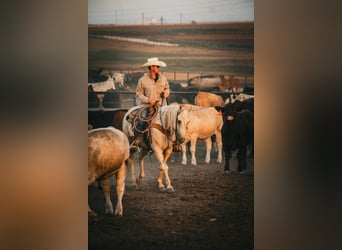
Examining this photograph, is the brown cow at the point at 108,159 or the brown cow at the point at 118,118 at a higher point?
the brown cow at the point at 118,118

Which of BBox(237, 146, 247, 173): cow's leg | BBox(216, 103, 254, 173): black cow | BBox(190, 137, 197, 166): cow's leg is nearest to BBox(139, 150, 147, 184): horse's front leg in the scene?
BBox(190, 137, 197, 166): cow's leg

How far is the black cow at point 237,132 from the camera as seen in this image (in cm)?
418

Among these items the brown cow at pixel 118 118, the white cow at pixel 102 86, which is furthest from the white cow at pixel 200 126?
the white cow at pixel 102 86

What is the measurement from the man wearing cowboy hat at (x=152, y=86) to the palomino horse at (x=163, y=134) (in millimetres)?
81

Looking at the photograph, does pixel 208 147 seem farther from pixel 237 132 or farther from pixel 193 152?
pixel 237 132

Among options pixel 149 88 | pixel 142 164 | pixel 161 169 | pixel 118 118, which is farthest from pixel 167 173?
pixel 149 88

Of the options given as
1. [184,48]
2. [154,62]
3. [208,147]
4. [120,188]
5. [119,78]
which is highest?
[184,48]

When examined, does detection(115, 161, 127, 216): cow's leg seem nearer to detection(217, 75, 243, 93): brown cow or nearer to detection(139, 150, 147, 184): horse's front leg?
detection(139, 150, 147, 184): horse's front leg

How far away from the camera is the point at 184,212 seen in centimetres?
421

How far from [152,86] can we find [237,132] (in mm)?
827

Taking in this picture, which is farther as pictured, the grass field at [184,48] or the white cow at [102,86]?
the white cow at [102,86]

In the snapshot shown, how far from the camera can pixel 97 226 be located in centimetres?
427

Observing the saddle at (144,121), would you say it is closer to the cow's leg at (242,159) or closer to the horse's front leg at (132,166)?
the horse's front leg at (132,166)
